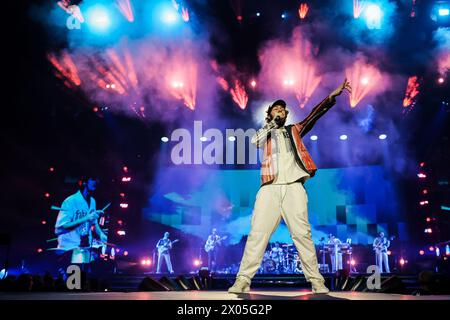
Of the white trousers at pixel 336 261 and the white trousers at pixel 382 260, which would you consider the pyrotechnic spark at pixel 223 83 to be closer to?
the white trousers at pixel 336 261

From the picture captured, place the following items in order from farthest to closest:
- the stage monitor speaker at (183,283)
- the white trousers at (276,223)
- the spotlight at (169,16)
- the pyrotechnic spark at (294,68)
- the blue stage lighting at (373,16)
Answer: the pyrotechnic spark at (294,68)
the spotlight at (169,16)
the blue stage lighting at (373,16)
the stage monitor speaker at (183,283)
the white trousers at (276,223)

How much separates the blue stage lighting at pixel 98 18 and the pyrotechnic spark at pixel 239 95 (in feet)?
18.4

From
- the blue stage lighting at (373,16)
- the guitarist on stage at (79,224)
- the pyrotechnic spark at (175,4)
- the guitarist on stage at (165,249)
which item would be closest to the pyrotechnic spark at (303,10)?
the blue stage lighting at (373,16)

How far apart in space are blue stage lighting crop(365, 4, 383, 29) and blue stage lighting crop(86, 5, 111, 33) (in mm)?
9468

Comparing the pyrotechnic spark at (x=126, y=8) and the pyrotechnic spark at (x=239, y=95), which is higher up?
the pyrotechnic spark at (x=126, y=8)

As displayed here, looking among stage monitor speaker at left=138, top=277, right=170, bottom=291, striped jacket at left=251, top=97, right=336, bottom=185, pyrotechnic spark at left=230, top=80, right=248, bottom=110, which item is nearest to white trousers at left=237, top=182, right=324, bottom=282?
striped jacket at left=251, top=97, right=336, bottom=185

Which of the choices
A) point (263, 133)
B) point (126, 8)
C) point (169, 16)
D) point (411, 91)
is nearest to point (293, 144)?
point (263, 133)

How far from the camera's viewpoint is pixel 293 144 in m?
4.16

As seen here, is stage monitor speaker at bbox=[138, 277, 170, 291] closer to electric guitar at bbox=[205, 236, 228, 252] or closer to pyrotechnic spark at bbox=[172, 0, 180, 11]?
electric guitar at bbox=[205, 236, 228, 252]

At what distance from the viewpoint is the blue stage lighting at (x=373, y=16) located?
539 inches

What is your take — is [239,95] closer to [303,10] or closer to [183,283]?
[303,10]

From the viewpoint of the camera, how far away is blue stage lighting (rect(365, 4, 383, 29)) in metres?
13.7
